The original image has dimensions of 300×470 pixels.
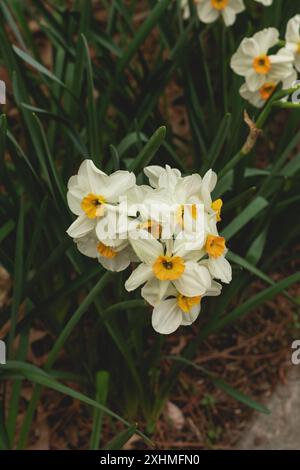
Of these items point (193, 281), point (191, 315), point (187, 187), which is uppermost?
point (187, 187)

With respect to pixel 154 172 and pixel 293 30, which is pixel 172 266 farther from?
pixel 293 30

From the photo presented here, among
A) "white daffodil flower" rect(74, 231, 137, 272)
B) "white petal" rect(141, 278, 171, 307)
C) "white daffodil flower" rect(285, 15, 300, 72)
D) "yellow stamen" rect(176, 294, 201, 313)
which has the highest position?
"white daffodil flower" rect(285, 15, 300, 72)

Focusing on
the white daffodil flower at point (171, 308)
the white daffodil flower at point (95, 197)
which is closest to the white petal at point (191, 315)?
the white daffodil flower at point (171, 308)

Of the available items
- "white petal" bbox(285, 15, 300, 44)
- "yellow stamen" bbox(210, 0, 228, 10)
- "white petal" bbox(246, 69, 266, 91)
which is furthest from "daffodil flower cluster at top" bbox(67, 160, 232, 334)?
"yellow stamen" bbox(210, 0, 228, 10)

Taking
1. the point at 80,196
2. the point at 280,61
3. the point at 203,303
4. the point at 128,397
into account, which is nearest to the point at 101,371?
the point at 128,397

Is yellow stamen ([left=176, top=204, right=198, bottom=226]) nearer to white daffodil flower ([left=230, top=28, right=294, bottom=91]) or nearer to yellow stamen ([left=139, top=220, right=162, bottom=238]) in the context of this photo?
yellow stamen ([left=139, top=220, right=162, bottom=238])

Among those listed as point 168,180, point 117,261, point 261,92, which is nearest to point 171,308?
point 117,261

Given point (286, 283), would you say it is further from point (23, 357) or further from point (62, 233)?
point (23, 357)
